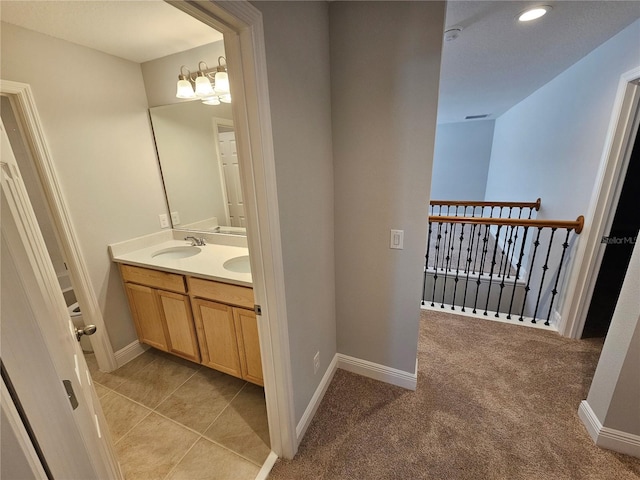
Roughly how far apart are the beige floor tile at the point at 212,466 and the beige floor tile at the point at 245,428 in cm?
4

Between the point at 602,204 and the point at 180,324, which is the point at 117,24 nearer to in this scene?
the point at 180,324

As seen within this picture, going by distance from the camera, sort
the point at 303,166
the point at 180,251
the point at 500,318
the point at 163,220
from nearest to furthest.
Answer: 1. the point at 303,166
2. the point at 180,251
3. the point at 163,220
4. the point at 500,318

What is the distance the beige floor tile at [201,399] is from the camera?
1.67m

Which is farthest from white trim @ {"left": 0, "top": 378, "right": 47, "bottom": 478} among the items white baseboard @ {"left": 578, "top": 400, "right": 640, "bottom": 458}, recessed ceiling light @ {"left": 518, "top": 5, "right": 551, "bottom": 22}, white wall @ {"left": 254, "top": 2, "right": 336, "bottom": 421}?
recessed ceiling light @ {"left": 518, "top": 5, "right": 551, "bottom": 22}

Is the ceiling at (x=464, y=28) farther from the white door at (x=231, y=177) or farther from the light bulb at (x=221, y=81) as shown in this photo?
the white door at (x=231, y=177)

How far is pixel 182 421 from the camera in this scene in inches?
65.2

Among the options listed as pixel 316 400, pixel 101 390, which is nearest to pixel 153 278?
pixel 101 390

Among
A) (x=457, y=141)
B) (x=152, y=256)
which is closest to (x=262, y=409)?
(x=152, y=256)

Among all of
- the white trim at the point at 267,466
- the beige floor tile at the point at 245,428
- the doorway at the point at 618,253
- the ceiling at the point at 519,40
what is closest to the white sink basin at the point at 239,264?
the beige floor tile at the point at 245,428

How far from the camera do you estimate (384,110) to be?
1.42 metres

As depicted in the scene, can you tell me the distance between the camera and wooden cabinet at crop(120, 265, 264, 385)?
1.63 metres

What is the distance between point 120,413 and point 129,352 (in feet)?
1.91

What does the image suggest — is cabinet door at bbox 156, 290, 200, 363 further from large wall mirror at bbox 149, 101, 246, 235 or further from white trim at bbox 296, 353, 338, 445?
white trim at bbox 296, 353, 338, 445

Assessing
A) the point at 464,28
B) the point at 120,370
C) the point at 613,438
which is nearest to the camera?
the point at 613,438
